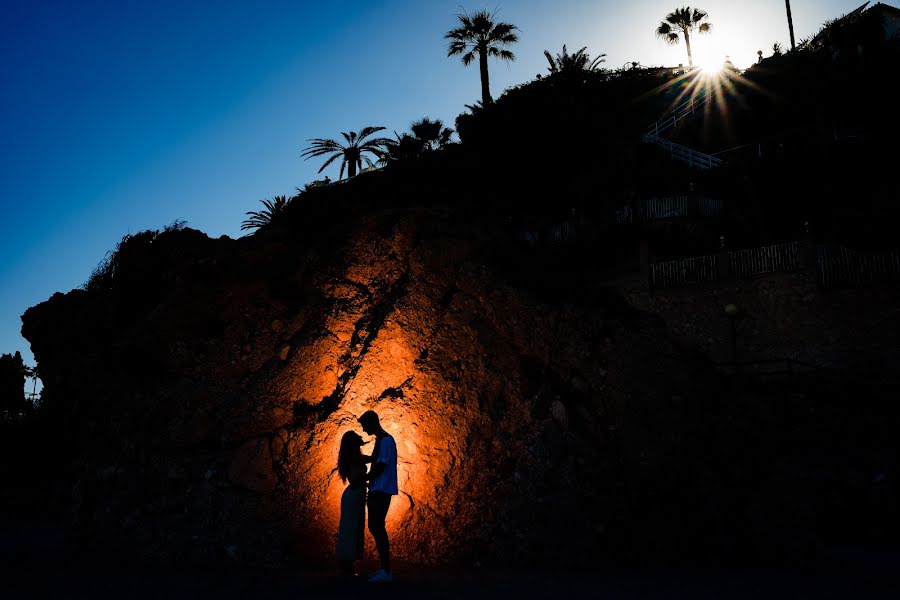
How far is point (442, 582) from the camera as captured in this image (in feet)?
20.4

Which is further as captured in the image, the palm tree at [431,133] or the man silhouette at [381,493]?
the palm tree at [431,133]

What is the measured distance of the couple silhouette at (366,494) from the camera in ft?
20.4

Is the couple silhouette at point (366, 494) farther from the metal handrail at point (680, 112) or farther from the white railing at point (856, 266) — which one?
the metal handrail at point (680, 112)

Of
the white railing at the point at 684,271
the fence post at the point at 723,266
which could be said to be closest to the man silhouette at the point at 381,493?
the fence post at the point at 723,266

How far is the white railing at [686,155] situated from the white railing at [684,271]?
11.3m

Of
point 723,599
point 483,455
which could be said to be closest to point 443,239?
point 483,455

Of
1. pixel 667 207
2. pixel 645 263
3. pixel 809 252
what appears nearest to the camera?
pixel 809 252

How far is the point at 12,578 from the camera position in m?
6.53

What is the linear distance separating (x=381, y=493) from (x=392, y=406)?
170 cm

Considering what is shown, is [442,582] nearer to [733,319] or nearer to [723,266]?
[733,319]

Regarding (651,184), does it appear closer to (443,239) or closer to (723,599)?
(443,239)

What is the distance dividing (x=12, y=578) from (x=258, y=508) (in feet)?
7.88

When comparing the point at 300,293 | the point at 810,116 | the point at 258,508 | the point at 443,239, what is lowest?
the point at 258,508

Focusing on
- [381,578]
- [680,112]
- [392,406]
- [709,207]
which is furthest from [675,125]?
[381,578]
